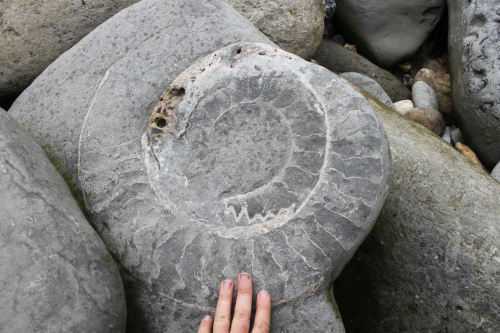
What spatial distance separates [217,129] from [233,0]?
1.07 m

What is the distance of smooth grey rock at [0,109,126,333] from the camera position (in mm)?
1040

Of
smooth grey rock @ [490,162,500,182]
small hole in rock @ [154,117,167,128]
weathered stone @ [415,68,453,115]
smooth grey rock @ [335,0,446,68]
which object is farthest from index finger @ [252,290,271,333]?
smooth grey rock @ [335,0,446,68]

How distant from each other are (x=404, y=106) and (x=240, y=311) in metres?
1.98

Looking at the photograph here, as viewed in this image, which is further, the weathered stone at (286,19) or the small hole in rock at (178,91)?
the weathered stone at (286,19)

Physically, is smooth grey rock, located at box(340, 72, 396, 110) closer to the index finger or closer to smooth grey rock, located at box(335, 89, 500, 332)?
smooth grey rock, located at box(335, 89, 500, 332)

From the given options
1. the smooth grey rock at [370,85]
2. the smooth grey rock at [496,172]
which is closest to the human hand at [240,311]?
the smooth grey rock at [496,172]

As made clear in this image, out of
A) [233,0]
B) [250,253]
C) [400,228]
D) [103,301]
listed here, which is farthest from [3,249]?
[233,0]

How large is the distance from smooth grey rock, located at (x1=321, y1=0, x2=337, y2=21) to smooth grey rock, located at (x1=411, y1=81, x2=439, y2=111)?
75cm

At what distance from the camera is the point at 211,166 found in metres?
1.38

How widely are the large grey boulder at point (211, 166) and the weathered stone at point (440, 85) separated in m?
1.67

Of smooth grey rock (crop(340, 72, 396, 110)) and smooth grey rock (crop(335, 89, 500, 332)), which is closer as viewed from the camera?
smooth grey rock (crop(335, 89, 500, 332))

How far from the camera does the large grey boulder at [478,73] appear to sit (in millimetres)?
2145

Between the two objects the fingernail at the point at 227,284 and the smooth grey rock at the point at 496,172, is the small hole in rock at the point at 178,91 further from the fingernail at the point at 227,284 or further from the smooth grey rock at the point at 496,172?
the smooth grey rock at the point at 496,172

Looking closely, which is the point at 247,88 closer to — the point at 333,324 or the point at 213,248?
the point at 213,248
